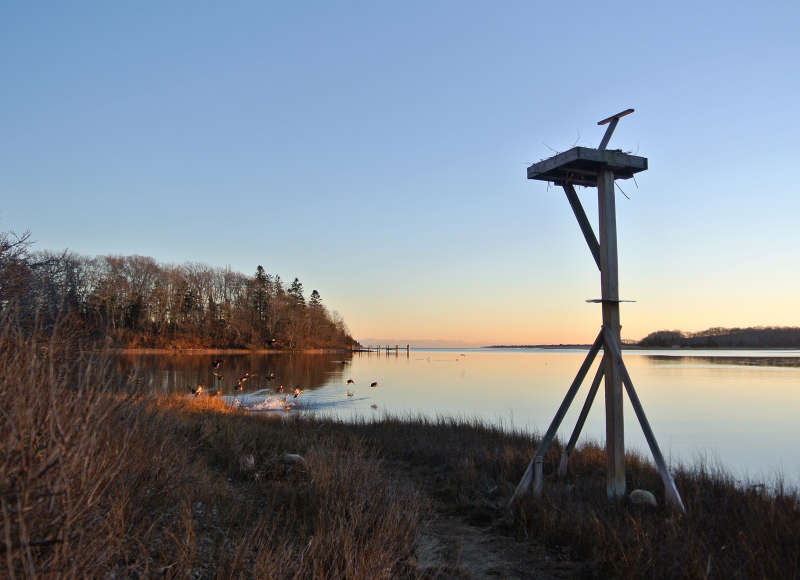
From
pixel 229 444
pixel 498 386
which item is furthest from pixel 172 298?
pixel 229 444

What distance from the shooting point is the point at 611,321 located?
6.00 m

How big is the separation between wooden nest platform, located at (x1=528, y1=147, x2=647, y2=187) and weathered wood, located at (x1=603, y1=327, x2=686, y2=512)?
74.0 inches

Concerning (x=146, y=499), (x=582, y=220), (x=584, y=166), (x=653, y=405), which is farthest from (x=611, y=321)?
(x=653, y=405)

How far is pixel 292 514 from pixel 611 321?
3.97 meters

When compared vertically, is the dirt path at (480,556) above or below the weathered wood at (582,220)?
below

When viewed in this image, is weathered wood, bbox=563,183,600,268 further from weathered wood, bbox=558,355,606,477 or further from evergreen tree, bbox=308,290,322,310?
evergreen tree, bbox=308,290,322,310

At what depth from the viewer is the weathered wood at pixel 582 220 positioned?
645 centimetres

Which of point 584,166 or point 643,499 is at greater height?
point 584,166

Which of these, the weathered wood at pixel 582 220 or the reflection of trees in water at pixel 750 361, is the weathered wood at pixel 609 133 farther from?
the reflection of trees in water at pixel 750 361

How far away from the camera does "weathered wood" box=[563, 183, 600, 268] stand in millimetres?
6453

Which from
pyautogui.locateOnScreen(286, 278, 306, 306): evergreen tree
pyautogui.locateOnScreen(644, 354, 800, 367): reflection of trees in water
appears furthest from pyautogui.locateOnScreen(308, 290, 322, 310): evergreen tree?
pyautogui.locateOnScreen(644, 354, 800, 367): reflection of trees in water

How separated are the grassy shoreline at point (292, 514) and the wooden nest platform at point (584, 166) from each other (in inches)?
146

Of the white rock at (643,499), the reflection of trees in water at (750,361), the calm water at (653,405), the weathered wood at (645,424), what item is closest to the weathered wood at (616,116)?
the weathered wood at (645,424)

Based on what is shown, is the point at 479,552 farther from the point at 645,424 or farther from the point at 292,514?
the point at 645,424
